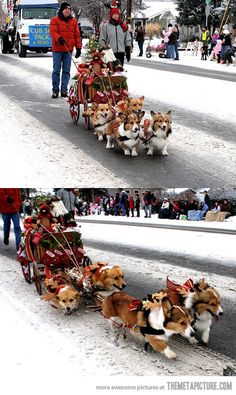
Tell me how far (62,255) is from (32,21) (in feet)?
67.0

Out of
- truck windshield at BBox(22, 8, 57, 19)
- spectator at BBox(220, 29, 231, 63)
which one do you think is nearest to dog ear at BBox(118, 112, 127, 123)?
truck windshield at BBox(22, 8, 57, 19)

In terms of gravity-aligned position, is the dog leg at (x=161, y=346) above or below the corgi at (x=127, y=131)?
below

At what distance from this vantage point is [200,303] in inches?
227

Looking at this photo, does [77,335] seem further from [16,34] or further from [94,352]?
[16,34]

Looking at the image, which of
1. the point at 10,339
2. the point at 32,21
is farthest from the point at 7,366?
the point at 32,21

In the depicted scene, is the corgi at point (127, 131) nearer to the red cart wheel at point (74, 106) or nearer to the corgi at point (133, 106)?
the corgi at point (133, 106)

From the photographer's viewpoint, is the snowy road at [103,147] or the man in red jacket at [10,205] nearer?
the snowy road at [103,147]

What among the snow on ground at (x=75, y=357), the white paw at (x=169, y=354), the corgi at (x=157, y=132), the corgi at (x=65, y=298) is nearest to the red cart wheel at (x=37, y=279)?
the snow on ground at (x=75, y=357)

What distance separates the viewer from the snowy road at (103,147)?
299 inches

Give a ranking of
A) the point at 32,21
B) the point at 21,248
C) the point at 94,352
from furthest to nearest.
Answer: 1. the point at 32,21
2. the point at 21,248
3. the point at 94,352

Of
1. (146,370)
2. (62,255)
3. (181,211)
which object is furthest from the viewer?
(181,211)

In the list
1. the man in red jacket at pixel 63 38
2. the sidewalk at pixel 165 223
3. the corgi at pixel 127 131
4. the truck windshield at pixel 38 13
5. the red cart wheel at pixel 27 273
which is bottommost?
the sidewalk at pixel 165 223

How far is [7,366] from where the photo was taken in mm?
5672

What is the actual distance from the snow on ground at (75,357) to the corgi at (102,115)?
9.43 feet
